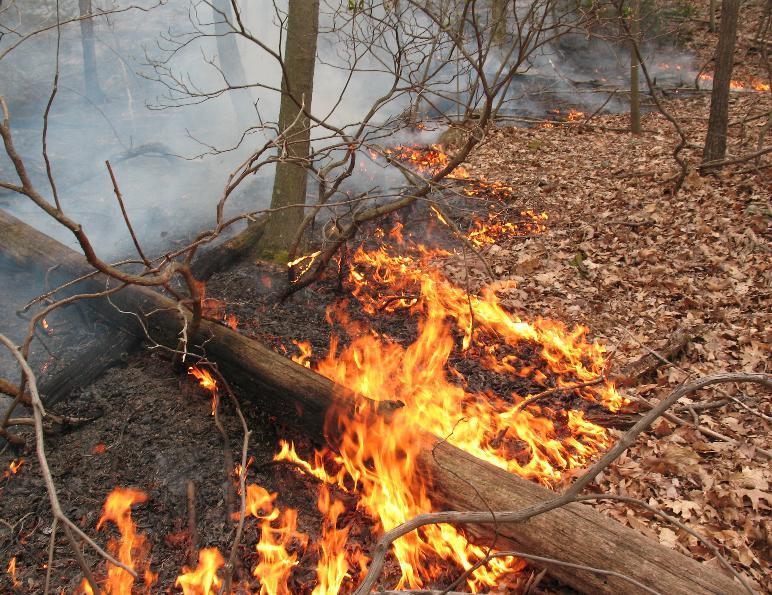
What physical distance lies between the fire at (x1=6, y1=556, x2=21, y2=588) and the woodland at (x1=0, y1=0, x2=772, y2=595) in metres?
0.02

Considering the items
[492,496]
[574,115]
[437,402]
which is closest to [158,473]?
[437,402]

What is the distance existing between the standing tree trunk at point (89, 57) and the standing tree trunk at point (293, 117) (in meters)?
12.3

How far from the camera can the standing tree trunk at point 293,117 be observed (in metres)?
6.11

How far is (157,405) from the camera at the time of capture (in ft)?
14.5

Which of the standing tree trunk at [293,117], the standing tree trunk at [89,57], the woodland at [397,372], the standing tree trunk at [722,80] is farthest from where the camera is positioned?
the standing tree trunk at [89,57]

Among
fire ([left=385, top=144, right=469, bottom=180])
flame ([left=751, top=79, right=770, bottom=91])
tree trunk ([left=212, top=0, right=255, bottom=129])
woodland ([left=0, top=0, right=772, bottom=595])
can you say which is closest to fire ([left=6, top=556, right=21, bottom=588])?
woodland ([left=0, top=0, right=772, bottom=595])

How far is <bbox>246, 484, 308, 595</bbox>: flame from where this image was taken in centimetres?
316

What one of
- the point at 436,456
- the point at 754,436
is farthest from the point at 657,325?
the point at 436,456

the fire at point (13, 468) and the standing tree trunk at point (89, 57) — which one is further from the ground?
the standing tree trunk at point (89, 57)

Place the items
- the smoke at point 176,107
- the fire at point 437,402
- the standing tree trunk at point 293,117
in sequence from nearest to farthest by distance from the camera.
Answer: the fire at point 437,402, the standing tree trunk at point 293,117, the smoke at point 176,107

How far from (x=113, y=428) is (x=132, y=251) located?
4.17 m

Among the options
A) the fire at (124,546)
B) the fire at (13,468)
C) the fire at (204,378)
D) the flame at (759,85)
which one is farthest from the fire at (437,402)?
the flame at (759,85)

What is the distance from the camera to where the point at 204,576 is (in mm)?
3193

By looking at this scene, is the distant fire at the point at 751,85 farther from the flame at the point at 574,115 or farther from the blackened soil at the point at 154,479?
the blackened soil at the point at 154,479
